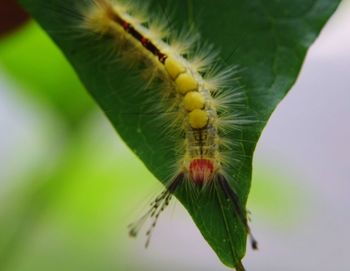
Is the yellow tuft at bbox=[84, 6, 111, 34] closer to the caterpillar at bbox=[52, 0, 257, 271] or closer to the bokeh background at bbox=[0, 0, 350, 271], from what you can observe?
the caterpillar at bbox=[52, 0, 257, 271]

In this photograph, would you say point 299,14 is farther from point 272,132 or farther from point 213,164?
point 272,132

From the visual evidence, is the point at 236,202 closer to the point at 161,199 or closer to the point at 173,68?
the point at 161,199

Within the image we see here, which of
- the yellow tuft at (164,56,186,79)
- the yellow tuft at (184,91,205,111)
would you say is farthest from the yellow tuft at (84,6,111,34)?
the yellow tuft at (184,91,205,111)

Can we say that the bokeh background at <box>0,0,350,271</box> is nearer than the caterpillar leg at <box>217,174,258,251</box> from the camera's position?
No

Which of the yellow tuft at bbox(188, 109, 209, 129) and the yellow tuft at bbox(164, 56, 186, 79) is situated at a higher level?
the yellow tuft at bbox(164, 56, 186, 79)

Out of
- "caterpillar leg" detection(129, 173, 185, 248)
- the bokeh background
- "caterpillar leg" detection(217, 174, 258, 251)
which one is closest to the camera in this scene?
"caterpillar leg" detection(217, 174, 258, 251)

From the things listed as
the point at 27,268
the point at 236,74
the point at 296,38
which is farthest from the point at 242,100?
the point at 27,268

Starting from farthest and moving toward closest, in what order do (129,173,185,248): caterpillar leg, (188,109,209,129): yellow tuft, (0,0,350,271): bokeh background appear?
(0,0,350,271): bokeh background, (188,109,209,129): yellow tuft, (129,173,185,248): caterpillar leg

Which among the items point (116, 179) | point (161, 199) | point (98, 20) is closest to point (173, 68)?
point (98, 20)
